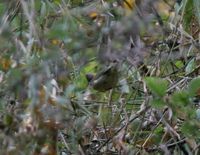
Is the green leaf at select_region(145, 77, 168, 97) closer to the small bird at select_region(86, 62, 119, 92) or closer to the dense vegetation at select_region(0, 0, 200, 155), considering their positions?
the dense vegetation at select_region(0, 0, 200, 155)

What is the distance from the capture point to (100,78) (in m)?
1.58

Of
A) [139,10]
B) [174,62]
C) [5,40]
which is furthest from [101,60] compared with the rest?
[174,62]

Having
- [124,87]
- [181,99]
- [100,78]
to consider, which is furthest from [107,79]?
[181,99]

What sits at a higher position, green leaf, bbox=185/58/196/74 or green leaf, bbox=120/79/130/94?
green leaf, bbox=185/58/196/74

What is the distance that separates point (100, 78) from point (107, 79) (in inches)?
1.0

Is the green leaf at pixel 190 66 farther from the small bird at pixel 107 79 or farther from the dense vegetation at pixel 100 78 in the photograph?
the small bird at pixel 107 79

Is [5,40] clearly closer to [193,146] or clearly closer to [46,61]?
[46,61]

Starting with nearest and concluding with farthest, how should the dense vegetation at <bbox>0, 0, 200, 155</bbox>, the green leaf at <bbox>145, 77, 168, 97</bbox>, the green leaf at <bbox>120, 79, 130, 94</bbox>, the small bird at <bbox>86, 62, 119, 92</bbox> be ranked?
the dense vegetation at <bbox>0, 0, 200, 155</bbox> < the green leaf at <bbox>145, 77, 168, 97</bbox> < the small bird at <bbox>86, 62, 119, 92</bbox> < the green leaf at <bbox>120, 79, 130, 94</bbox>

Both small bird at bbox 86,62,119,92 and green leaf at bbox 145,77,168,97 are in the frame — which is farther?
small bird at bbox 86,62,119,92

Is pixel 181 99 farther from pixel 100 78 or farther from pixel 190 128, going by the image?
pixel 100 78

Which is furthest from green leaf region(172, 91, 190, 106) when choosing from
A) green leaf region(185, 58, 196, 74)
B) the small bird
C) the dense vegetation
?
green leaf region(185, 58, 196, 74)

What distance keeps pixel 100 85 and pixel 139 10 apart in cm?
22

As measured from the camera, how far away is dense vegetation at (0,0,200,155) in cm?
121

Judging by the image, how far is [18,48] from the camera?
126 centimetres
